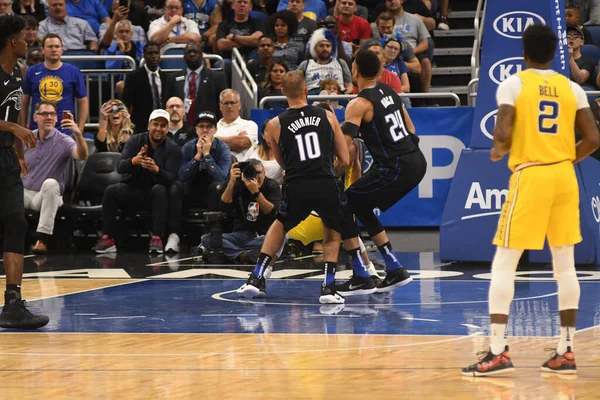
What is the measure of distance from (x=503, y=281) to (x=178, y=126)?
873cm

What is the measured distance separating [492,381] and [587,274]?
527cm

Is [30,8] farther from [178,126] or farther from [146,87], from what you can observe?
[178,126]

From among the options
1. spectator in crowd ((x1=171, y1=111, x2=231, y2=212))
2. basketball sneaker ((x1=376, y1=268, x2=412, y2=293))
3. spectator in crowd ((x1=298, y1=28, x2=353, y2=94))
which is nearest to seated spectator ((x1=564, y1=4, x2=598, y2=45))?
spectator in crowd ((x1=298, y1=28, x2=353, y2=94))

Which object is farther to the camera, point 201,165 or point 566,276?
point 201,165

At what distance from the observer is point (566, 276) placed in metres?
6.38

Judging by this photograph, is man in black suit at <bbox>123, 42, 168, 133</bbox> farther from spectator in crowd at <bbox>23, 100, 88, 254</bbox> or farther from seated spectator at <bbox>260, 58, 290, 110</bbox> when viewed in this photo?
seated spectator at <bbox>260, 58, 290, 110</bbox>

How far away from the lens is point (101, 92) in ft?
51.2

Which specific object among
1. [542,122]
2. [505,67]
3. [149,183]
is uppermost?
[505,67]

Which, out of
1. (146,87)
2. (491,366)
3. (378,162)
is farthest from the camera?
(146,87)

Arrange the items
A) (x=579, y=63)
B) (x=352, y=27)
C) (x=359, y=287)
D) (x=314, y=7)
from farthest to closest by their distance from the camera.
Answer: (x=314, y=7) → (x=352, y=27) → (x=579, y=63) → (x=359, y=287)

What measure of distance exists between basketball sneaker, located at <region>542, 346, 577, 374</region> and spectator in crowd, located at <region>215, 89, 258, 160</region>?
27.2 ft

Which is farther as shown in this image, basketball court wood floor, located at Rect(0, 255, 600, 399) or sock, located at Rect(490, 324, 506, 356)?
sock, located at Rect(490, 324, 506, 356)

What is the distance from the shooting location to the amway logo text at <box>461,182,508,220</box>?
11.8 meters

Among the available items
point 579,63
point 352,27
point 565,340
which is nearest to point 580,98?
point 565,340
